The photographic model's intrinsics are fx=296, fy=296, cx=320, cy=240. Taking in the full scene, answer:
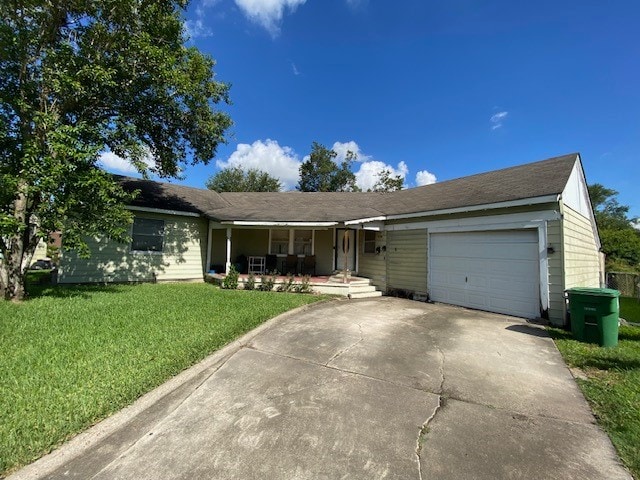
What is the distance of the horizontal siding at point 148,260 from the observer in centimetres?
1038

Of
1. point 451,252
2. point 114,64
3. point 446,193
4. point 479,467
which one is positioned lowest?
point 479,467

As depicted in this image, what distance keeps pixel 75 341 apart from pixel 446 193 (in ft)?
37.8

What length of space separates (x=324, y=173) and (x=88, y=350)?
3696cm

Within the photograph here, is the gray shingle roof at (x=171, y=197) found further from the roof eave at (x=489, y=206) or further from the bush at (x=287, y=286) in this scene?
the roof eave at (x=489, y=206)

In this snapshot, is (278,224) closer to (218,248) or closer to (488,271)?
(218,248)

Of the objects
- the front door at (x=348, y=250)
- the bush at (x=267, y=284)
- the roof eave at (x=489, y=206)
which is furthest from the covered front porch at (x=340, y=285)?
the roof eave at (x=489, y=206)

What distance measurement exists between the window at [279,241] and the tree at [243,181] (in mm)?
26509

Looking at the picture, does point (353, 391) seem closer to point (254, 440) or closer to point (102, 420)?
point (254, 440)

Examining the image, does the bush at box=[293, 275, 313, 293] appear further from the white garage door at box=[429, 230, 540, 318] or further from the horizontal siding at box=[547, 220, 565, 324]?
the horizontal siding at box=[547, 220, 565, 324]

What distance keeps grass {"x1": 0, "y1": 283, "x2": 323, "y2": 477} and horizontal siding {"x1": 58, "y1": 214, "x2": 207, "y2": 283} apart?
2.15m

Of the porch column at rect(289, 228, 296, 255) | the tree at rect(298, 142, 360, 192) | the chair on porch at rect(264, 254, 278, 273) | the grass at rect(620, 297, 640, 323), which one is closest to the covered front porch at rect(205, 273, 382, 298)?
the chair on porch at rect(264, 254, 278, 273)

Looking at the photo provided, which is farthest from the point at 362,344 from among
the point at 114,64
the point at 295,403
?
the point at 114,64

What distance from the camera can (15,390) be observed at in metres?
3.20

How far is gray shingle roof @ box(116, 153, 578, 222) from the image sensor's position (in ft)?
28.3
